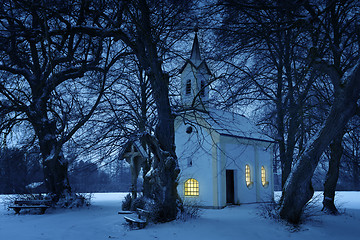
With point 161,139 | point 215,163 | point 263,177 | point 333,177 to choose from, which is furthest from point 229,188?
point 161,139

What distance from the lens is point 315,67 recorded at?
28.8 ft

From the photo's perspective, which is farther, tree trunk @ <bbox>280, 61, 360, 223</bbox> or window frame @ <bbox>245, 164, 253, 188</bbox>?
window frame @ <bbox>245, 164, 253, 188</bbox>

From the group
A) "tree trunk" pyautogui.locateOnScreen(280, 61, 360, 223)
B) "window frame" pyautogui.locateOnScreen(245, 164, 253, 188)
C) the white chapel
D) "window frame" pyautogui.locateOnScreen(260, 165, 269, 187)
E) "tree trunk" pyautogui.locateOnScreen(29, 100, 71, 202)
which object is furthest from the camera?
"window frame" pyautogui.locateOnScreen(260, 165, 269, 187)

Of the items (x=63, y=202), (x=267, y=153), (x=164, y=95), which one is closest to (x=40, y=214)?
(x=63, y=202)

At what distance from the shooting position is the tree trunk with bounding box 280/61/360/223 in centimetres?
825

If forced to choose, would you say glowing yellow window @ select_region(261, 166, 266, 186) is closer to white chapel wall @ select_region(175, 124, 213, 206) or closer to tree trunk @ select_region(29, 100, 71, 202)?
white chapel wall @ select_region(175, 124, 213, 206)

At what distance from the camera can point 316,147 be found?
360 inches

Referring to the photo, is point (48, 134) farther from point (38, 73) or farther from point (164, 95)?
point (164, 95)

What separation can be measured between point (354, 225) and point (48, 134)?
14.8 meters

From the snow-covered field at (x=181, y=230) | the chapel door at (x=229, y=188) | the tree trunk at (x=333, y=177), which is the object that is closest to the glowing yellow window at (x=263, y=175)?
the chapel door at (x=229, y=188)

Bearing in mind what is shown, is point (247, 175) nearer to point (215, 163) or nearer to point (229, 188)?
point (229, 188)

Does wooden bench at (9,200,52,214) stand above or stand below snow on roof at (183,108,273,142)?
below

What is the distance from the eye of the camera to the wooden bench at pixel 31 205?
44.7 ft

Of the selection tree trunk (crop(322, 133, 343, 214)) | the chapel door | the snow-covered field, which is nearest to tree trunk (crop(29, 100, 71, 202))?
the snow-covered field
